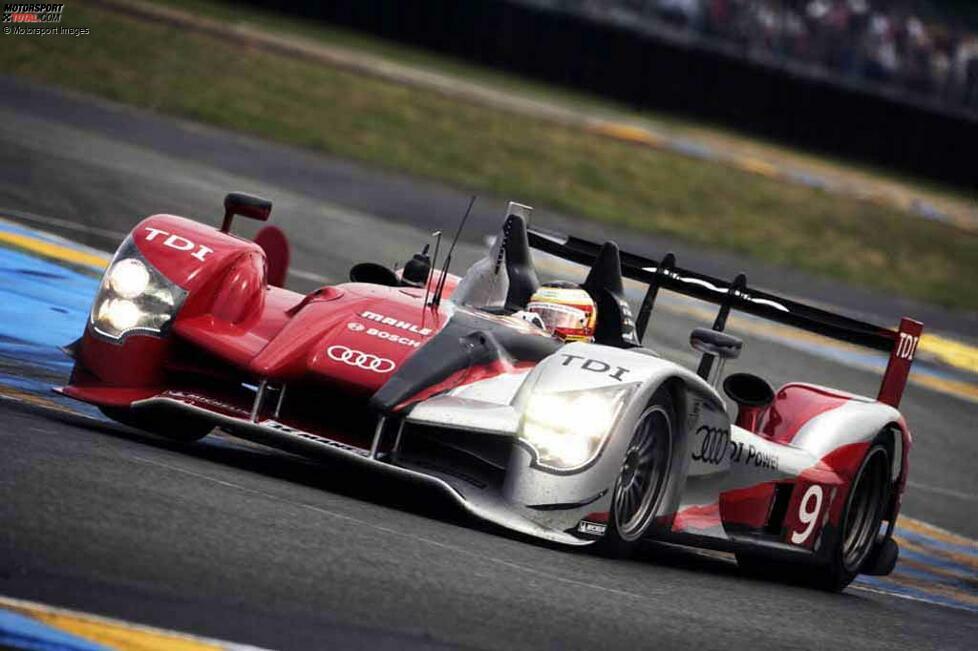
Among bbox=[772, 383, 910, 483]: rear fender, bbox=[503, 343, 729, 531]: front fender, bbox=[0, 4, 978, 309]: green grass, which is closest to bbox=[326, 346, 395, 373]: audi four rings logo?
bbox=[503, 343, 729, 531]: front fender

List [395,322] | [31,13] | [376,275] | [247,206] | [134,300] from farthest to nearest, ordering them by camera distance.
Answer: [31,13] < [376,275] < [247,206] < [134,300] < [395,322]

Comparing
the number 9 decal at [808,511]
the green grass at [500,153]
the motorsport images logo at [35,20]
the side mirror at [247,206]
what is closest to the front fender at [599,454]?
the number 9 decal at [808,511]

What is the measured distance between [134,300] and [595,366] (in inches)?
67.9

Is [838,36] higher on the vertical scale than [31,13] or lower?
higher

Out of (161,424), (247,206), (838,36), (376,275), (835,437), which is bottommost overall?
(161,424)

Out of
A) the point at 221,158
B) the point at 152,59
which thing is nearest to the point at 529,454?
the point at 221,158

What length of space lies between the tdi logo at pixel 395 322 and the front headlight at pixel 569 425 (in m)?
0.58

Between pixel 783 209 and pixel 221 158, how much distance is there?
8360mm

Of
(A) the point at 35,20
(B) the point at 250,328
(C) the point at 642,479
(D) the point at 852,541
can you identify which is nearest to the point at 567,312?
(C) the point at 642,479

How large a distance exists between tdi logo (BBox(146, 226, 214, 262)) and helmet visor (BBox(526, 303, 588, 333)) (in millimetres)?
1339

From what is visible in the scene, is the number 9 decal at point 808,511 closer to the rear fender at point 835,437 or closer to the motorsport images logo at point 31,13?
the rear fender at point 835,437

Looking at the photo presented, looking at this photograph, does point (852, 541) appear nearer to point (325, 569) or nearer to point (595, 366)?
point (595, 366)

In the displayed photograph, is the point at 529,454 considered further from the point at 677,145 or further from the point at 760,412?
the point at 677,145

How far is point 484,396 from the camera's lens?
6641mm
